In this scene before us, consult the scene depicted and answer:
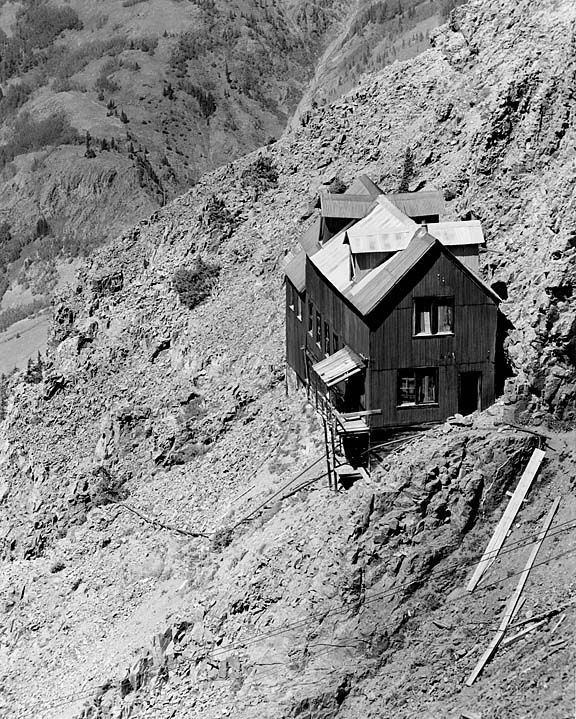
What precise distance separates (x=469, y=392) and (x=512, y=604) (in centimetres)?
732

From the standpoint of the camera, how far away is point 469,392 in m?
30.0

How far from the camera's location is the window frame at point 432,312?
2925 centimetres

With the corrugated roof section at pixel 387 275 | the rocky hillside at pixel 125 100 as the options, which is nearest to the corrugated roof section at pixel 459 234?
the corrugated roof section at pixel 387 275

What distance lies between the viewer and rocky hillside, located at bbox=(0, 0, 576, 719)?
2550cm

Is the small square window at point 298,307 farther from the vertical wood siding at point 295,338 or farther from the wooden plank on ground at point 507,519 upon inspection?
the wooden plank on ground at point 507,519

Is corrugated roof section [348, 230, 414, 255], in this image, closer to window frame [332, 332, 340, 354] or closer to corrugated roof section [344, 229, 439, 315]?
corrugated roof section [344, 229, 439, 315]

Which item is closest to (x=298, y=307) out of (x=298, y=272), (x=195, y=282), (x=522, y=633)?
(x=298, y=272)

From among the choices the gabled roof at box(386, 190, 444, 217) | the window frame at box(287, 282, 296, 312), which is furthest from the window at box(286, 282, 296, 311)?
the gabled roof at box(386, 190, 444, 217)

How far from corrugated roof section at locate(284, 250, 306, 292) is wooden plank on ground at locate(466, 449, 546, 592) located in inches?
467

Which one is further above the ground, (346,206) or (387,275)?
(346,206)

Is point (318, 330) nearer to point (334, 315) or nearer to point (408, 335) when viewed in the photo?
point (334, 315)

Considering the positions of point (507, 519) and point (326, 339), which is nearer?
point (507, 519)

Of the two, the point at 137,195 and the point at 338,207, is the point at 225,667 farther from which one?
the point at 137,195

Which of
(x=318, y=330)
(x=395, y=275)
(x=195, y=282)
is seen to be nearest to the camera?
(x=395, y=275)
